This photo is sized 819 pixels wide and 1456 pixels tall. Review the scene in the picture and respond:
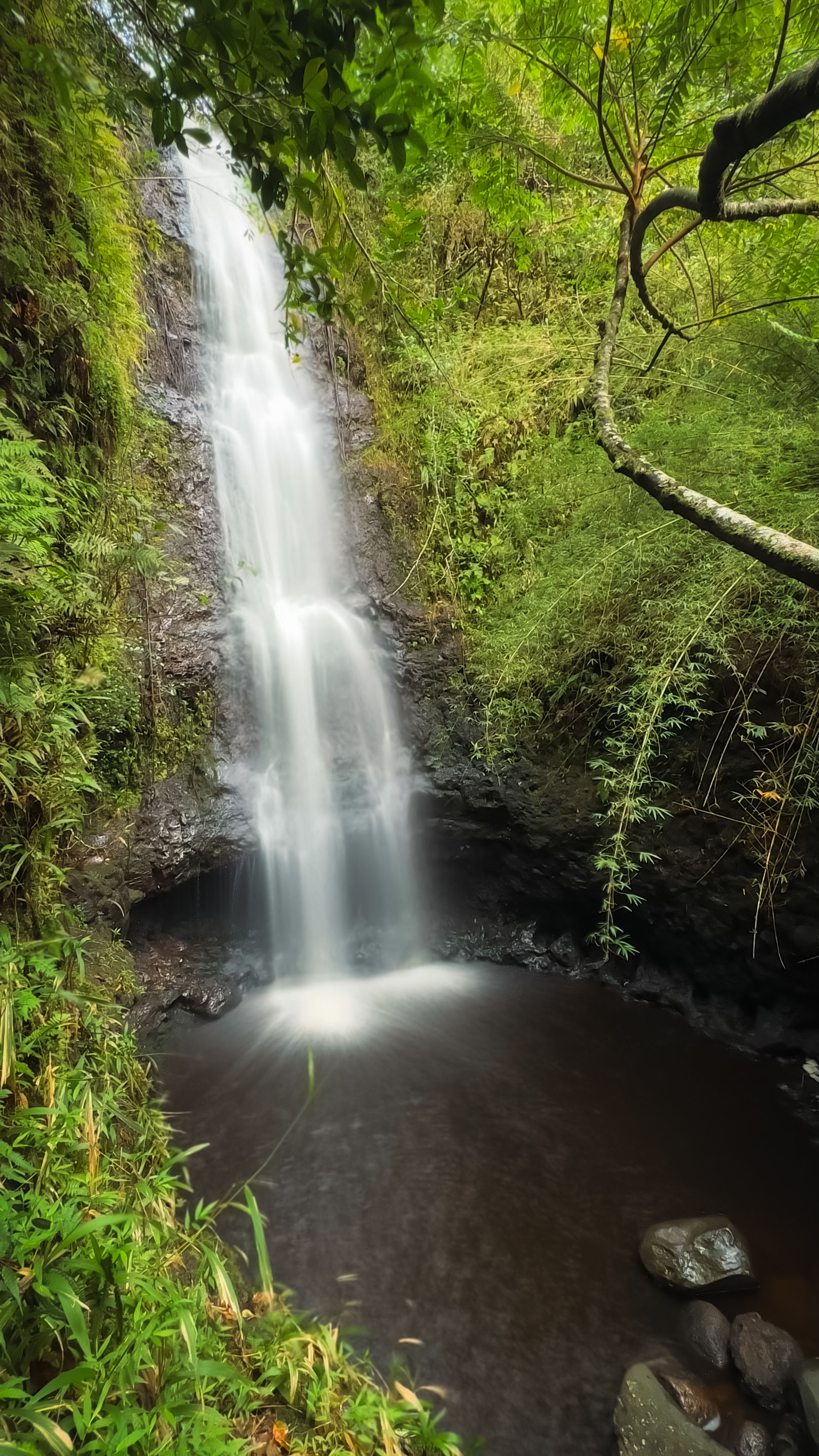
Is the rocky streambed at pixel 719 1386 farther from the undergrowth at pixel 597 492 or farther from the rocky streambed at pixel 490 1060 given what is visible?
the undergrowth at pixel 597 492

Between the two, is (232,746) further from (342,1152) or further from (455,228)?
(455,228)

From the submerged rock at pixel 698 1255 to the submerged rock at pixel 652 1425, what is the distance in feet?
1.53

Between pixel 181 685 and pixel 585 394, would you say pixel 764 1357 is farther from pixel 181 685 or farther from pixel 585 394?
pixel 181 685

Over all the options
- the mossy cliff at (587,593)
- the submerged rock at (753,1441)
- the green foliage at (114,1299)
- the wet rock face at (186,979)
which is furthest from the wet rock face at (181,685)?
the submerged rock at (753,1441)

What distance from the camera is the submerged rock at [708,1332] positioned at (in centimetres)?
259

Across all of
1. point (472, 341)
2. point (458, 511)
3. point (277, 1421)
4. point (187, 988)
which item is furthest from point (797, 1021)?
point (472, 341)

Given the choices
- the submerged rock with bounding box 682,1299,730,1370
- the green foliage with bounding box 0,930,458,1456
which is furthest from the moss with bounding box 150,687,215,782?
the submerged rock with bounding box 682,1299,730,1370

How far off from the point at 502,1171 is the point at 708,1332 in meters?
1.10

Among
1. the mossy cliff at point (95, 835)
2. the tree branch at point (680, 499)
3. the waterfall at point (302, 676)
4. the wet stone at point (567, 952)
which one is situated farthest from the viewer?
the waterfall at point (302, 676)

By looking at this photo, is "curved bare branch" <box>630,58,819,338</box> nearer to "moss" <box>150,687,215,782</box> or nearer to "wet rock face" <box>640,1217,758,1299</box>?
"wet rock face" <box>640,1217,758,1299</box>

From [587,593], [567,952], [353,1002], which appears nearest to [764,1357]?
[567,952]

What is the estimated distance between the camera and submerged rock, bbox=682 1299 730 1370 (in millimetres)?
2592

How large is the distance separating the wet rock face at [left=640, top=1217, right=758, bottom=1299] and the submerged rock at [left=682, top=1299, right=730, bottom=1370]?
0.10 metres

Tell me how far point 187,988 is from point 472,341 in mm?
6463
